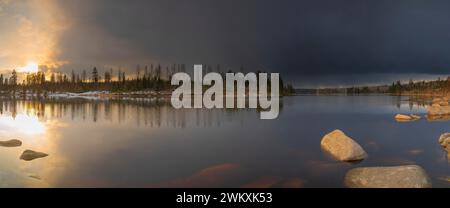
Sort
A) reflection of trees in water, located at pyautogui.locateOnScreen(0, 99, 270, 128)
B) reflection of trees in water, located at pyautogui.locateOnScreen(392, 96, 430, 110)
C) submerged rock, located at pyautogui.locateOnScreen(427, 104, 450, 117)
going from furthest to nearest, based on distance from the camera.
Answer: reflection of trees in water, located at pyautogui.locateOnScreen(392, 96, 430, 110) < submerged rock, located at pyautogui.locateOnScreen(427, 104, 450, 117) < reflection of trees in water, located at pyautogui.locateOnScreen(0, 99, 270, 128)

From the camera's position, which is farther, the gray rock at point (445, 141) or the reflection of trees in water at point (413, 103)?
the reflection of trees in water at point (413, 103)

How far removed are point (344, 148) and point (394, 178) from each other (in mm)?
4975

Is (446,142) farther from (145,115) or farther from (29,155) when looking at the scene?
(145,115)

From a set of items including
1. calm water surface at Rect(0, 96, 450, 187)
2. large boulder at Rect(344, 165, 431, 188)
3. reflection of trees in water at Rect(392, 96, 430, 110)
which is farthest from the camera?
reflection of trees in water at Rect(392, 96, 430, 110)

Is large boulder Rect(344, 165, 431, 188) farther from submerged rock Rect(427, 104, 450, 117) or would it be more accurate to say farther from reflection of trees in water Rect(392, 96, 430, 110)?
reflection of trees in water Rect(392, 96, 430, 110)

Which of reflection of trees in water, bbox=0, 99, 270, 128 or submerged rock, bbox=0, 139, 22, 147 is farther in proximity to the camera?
reflection of trees in water, bbox=0, 99, 270, 128

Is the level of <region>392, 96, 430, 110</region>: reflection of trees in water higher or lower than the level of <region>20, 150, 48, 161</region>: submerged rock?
lower

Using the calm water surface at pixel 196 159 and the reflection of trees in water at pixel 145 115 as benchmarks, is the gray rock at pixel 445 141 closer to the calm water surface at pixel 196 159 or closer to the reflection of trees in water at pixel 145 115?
the calm water surface at pixel 196 159

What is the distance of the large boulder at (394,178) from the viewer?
1036 cm

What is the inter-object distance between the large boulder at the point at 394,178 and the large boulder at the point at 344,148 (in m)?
3.74

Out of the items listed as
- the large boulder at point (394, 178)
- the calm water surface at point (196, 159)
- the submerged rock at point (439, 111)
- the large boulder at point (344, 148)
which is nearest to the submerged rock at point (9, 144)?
the calm water surface at point (196, 159)

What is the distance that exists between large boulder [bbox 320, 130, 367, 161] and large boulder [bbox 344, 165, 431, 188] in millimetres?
3741

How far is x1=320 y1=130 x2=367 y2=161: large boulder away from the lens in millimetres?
15062

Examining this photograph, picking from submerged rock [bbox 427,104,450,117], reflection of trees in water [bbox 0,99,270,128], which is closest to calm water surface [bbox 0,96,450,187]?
reflection of trees in water [bbox 0,99,270,128]
